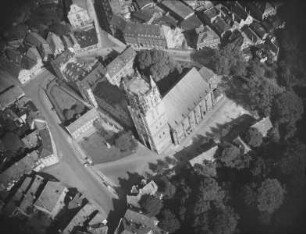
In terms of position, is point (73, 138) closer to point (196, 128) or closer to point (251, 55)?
point (196, 128)

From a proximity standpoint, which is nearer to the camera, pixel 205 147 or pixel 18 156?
pixel 205 147

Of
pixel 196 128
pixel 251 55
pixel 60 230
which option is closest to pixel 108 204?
pixel 60 230

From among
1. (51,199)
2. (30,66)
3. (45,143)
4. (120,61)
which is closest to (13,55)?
(30,66)

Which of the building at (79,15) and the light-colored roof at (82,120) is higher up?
the building at (79,15)

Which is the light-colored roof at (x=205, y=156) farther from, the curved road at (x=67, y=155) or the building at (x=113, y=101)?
the curved road at (x=67, y=155)

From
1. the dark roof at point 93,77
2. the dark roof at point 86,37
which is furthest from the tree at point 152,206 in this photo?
the dark roof at point 86,37
